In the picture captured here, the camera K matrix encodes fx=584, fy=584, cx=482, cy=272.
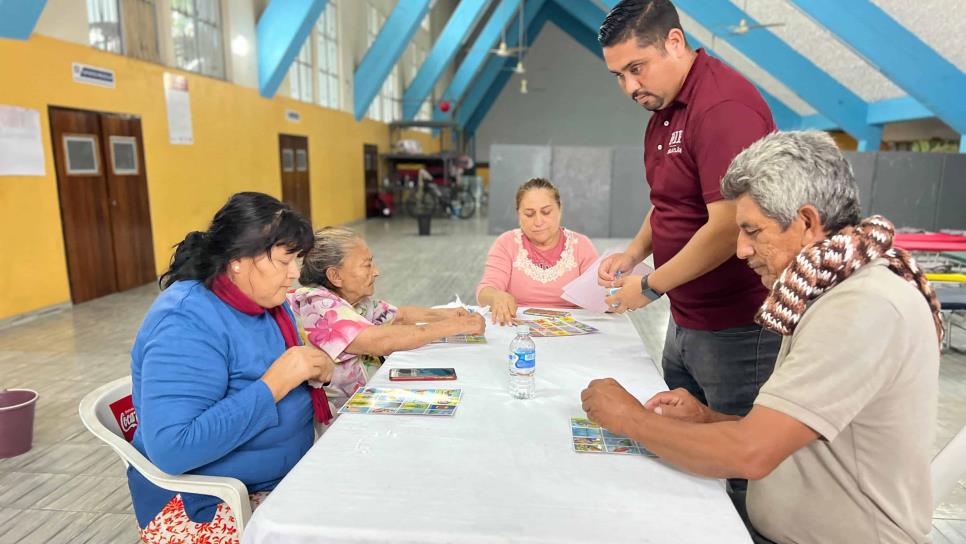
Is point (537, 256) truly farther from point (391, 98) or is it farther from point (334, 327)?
point (391, 98)

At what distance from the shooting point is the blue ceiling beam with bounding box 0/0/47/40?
4.38 m

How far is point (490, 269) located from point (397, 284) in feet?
12.7

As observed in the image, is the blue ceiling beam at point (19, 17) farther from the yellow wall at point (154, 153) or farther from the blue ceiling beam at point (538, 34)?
the blue ceiling beam at point (538, 34)

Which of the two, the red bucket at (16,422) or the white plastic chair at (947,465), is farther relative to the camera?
the red bucket at (16,422)

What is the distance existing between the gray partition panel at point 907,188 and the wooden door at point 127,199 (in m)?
10.1

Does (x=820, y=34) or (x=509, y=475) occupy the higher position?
(x=820, y=34)

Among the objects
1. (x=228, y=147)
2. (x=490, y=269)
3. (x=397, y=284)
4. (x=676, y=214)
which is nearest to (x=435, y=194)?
(x=228, y=147)

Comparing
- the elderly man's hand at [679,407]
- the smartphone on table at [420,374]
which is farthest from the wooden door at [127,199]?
the elderly man's hand at [679,407]

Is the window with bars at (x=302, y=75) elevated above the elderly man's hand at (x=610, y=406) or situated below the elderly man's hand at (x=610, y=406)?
above

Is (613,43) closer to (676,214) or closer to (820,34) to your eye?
(676,214)

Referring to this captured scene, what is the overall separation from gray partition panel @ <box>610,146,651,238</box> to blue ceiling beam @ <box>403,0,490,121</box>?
18.2ft

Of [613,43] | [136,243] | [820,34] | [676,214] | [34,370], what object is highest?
[820,34]

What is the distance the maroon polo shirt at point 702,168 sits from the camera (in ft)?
4.94

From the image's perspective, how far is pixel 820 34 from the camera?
350 inches
